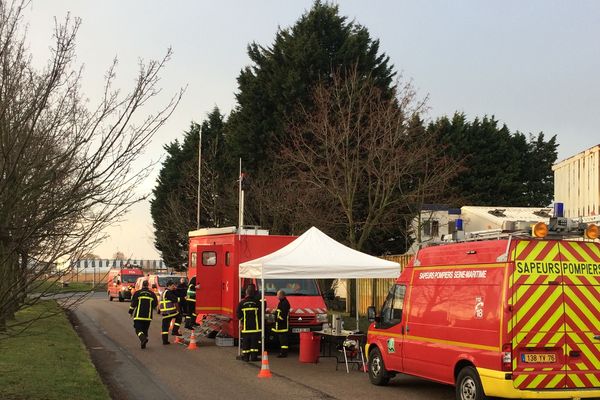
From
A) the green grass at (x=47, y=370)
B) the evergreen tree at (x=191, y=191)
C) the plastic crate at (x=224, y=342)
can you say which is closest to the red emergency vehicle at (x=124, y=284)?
the evergreen tree at (x=191, y=191)

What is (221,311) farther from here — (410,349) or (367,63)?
(367,63)

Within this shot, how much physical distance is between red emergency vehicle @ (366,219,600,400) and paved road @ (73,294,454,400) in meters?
2.04

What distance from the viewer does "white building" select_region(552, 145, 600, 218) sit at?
52.5ft

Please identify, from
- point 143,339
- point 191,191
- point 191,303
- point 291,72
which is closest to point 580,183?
point 143,339

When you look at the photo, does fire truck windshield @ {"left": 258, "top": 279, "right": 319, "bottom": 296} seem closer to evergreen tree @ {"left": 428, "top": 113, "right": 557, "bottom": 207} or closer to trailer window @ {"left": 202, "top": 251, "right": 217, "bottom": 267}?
trailer window @ {"left": 202, "top": 251, "right": 217, "bottom": 267}

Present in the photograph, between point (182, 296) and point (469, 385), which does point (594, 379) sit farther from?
point (182, 296)

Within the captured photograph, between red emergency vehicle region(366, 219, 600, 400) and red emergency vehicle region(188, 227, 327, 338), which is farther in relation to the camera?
red emergency vehicle region(188, 227, 327, 338)

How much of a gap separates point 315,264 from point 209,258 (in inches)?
218

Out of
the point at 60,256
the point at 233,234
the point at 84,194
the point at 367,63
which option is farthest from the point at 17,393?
the point at 367,63

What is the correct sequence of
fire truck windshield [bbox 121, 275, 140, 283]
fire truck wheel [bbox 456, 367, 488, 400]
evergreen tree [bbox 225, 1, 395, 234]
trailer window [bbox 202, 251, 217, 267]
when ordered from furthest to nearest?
fire truck windshield [bbox 121, 275, 140, 283] < evergreen tree [bbox 225, 1, 395, 234] < trailer window [bbox 202, 251, 217, 267] < fire truck wheel [bbox 456, 367, 488, 400]

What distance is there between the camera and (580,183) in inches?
664

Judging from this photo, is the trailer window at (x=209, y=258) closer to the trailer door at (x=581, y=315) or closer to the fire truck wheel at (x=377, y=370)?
the fire truck wheel at (x=377, y=370)

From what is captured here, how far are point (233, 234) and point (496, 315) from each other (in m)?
10.7

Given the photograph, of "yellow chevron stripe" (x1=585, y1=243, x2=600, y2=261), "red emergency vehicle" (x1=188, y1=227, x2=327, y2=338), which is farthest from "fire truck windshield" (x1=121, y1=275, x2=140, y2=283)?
Answer: "yellow chevron stripe" (x1=585, y1=243, x2=600, y2=261)
